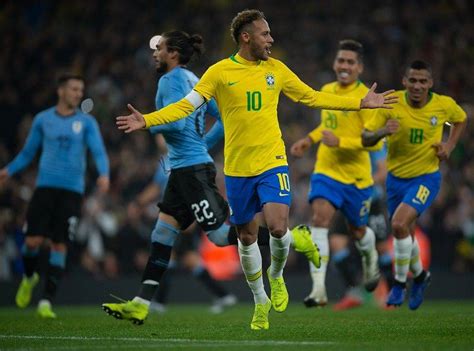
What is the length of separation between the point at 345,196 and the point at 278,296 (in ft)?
10.2

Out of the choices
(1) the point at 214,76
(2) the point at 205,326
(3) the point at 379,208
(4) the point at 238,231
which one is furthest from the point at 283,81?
(3) the point at 379,208

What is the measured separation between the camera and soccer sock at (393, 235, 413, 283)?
11.7 metres

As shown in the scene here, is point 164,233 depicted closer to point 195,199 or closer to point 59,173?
point 195,199

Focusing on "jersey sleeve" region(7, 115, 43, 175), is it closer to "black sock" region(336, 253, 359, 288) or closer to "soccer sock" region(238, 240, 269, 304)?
"soccer sock" region(238, 240, 269, 304)

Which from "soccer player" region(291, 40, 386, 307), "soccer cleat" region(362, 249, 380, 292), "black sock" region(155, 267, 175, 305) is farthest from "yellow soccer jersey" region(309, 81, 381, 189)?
"black sock" region(155, 267, 175, 305)

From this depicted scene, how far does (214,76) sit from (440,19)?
16.3 m

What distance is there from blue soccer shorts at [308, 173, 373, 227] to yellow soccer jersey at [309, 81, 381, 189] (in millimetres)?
67

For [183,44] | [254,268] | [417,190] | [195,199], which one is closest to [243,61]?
[183,44]

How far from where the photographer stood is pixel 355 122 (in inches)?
486

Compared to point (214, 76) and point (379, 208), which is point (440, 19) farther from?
point (214, 76)

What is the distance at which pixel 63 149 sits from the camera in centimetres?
1280

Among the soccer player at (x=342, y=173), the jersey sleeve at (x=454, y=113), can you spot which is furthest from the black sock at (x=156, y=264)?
the jersey sleeve at (x=454, y=113)

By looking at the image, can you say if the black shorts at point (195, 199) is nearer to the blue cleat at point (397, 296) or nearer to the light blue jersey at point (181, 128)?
the light blue jersey at point (181, 128)

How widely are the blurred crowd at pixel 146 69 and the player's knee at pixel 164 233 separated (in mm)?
7598
